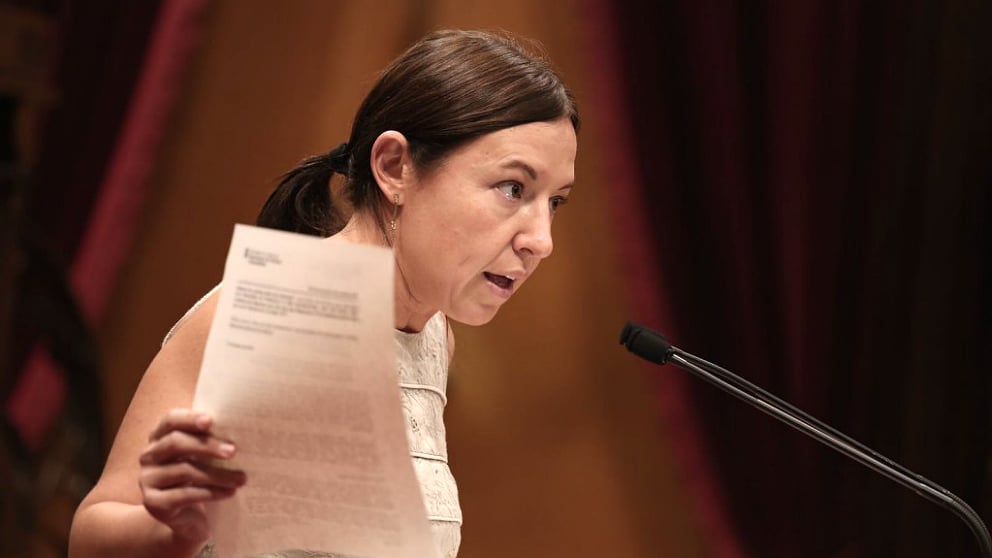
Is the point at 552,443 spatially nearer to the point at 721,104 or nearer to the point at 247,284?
the point at 721,104

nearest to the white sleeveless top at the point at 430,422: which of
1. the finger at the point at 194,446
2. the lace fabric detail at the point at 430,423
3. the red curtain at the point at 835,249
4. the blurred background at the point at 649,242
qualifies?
the lace fabric detail at the point at 430,423

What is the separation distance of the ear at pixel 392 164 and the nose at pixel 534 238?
164mm

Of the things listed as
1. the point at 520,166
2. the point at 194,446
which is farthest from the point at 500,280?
the point at 194,446

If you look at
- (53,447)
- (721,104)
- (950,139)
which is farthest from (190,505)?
(950,139)

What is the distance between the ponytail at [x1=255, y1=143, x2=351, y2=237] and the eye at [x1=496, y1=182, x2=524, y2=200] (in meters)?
0.31

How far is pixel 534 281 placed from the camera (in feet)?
9.67

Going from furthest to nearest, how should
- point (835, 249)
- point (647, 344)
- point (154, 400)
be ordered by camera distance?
1. point (835, 249)
2. point (647, 344)
3. point (154, 400)

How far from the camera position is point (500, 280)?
1558 millimetres

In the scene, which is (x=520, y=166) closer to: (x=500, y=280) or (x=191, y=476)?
(x=500, y=280)

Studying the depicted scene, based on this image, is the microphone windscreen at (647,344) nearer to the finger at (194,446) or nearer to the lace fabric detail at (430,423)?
the lace fabric detail at (430,423)

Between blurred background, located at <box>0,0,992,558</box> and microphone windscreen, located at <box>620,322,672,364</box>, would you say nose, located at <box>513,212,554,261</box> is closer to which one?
microphone windscreen, located at <box>620,322,672,364</box>

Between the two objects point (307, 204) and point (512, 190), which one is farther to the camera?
point (307, 204)

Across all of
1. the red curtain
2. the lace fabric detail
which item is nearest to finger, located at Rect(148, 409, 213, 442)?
the lace fabric detail

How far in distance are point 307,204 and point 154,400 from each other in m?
0.49
